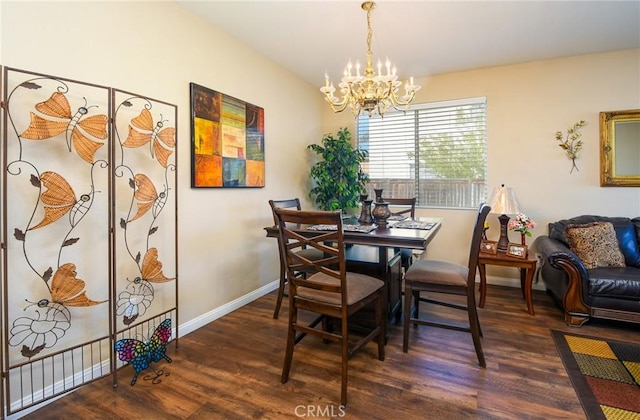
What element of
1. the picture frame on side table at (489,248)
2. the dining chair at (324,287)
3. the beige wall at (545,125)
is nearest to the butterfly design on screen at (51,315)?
the dining chair at (324,287)

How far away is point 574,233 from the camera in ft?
9.84

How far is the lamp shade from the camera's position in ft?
11.0

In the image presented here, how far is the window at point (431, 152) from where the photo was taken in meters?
4.02

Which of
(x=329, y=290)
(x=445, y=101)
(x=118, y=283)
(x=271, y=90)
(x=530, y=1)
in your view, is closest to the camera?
(x=329, y=290)

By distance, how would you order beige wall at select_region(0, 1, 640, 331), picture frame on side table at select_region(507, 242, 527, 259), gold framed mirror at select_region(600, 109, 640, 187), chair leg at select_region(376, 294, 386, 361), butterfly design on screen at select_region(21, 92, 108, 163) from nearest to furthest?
butterfly design on screen at select_region(21, 92, 108, 163) → beige wall at select_region(0, 1, 640, 331) → chair leg at select_region(376, 294, 386, 361) → picture frame on side table at select_region(507, 242, 527, 259) → gold framed mirror at select_region(600, 109, 640, 187)

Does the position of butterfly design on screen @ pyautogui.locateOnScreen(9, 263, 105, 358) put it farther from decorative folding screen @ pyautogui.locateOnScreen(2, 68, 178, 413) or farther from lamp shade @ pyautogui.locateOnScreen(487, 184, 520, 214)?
lamp shade @ pyautogui.locateOnScreen(487, 184, 520, 214)

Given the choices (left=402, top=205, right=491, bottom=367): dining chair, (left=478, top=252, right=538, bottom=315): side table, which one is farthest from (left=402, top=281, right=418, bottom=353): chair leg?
(left=478, top=252, right=538, bottom=315): side table

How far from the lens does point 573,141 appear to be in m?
3.55

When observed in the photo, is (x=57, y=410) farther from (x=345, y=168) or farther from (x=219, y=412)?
(x=345, y=168)

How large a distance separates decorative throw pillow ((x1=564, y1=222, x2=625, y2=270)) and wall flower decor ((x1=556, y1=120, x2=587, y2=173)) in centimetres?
88

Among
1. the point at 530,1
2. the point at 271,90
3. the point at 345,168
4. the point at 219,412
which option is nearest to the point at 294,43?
the point at 271,90

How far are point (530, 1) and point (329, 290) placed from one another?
8.59 feet

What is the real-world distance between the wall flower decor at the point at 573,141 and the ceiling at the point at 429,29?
2.48ft

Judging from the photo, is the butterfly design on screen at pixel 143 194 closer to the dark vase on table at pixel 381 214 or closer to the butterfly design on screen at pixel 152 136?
the butterfly design on screen at pixel 152 136
